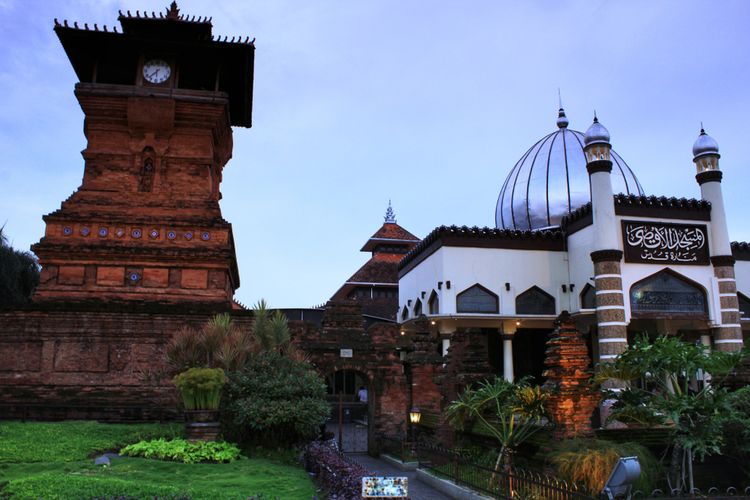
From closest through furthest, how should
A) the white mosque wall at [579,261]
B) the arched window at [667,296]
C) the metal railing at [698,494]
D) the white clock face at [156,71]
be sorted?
the metal railing at [698,494]
the white clock face at [156,71]
the arched window at [667,296]
the white mosque wall at [579,261]

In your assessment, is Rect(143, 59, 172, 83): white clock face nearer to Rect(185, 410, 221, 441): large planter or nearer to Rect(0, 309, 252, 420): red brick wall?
Rect(0, 309, 252, 420): red brick wall

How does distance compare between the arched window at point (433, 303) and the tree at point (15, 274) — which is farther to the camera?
the tree at point (15, 274)

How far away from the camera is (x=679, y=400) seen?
39.7 ft

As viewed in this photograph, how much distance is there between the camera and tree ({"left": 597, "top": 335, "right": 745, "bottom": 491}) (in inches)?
467

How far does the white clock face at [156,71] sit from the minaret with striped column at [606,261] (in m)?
17.7

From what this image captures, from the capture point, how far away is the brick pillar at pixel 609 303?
24.7 m

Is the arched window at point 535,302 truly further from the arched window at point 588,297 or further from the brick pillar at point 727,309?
the brick pillar at point 727,309

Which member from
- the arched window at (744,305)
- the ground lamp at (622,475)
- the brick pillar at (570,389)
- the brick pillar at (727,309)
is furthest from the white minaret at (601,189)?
the ground lamp at (622,475)

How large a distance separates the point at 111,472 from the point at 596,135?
75.8 ft

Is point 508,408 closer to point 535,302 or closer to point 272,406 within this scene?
point 272,406

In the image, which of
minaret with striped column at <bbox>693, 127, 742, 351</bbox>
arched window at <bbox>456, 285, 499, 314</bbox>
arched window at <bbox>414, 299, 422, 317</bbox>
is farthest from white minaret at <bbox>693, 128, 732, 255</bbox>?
arched window at <bbox>414, 299, 422, 317</bbox>

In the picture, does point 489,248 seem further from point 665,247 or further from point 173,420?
point 173,420

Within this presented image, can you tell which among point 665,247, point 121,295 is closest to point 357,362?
point 121,295

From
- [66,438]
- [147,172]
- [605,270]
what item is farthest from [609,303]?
[66,438]
